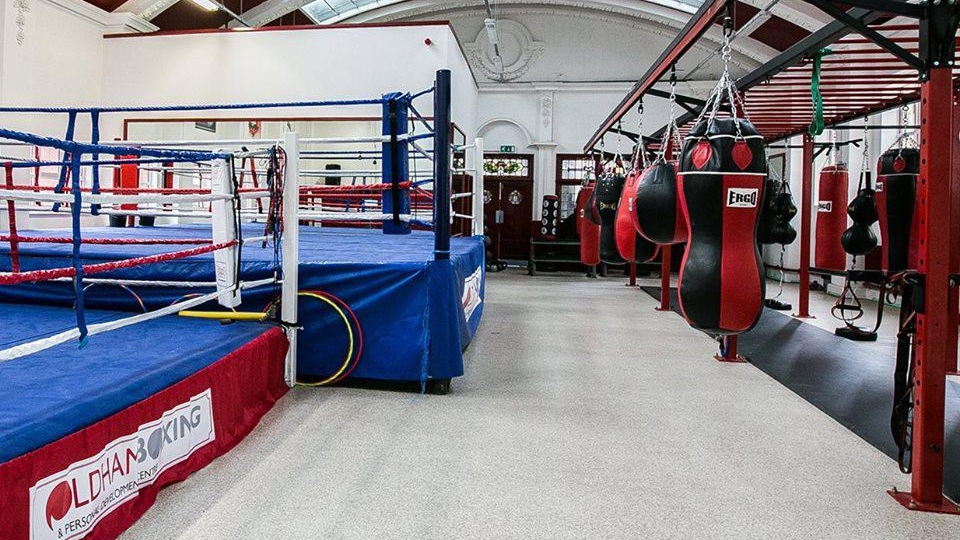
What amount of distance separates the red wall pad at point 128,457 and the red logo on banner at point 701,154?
70.4 inches

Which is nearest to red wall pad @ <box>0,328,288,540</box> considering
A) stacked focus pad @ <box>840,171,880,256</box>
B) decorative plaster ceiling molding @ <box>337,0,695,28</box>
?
stacked focus pad @ <box>840,171,880,256</box>

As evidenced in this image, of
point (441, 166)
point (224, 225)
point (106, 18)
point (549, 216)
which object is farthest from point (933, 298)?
point (106, 18)

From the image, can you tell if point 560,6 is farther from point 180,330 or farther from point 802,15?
point 180,330

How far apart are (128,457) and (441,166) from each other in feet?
6.07

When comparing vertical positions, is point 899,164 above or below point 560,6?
below

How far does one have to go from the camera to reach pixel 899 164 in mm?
3734

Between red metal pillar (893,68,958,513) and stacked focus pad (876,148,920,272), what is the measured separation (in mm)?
2120

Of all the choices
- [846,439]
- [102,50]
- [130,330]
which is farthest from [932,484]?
[102,50]

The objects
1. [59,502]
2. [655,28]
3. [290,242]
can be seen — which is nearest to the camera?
[59,502]

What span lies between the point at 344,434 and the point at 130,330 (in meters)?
0.92

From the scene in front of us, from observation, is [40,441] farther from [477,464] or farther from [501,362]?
[501,362]

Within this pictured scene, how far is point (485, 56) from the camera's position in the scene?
39.3 feet

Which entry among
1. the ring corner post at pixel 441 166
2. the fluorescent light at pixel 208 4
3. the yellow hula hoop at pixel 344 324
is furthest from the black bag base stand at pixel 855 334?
the fluorescent light at pixel 208 4

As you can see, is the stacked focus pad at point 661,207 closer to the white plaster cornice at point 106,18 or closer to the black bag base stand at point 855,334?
the black bag base stand at point 855,334
